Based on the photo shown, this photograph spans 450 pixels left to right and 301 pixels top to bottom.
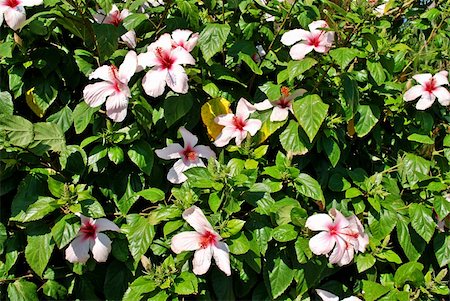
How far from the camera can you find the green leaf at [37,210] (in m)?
1.52

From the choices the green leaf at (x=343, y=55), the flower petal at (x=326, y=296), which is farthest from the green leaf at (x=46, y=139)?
the flower petal at (x=326, y=296)

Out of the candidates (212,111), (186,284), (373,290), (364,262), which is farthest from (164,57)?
(373,290)

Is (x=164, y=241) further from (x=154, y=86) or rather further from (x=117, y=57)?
(x=117, y=57)

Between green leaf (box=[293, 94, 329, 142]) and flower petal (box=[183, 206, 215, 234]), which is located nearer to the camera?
flower petal (box=[183, 206, 215, 234])

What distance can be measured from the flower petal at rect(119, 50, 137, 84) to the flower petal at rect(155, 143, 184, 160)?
11.1 inches

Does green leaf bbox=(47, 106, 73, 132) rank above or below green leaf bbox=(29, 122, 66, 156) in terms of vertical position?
below

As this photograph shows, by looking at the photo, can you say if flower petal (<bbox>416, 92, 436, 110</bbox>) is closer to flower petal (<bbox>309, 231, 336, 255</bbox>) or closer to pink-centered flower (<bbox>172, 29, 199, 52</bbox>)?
flower petal (<bbox>309, 231, 336, 255</bbox>)

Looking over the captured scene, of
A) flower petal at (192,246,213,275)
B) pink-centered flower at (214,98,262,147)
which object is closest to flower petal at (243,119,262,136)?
pink-centered flower at (214,98,262,147)

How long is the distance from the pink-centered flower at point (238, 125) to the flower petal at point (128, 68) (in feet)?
1.18

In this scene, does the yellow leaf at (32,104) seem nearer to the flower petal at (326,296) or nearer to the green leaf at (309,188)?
the green leaf at (309,188)

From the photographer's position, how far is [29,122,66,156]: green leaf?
1583 mm

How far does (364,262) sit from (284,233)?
36cm

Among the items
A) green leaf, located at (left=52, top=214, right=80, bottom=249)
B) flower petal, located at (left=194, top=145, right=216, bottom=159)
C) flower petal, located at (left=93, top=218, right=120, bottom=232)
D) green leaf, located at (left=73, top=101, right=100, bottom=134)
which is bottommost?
flower petal, located at (left=93, top=218, right=120, bottom=232)

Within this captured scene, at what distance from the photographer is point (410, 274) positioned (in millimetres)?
1790
